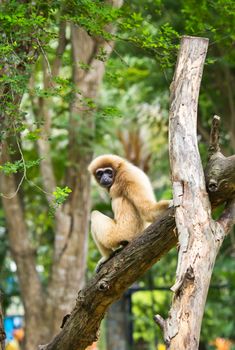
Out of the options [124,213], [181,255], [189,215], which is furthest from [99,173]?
[181,255]

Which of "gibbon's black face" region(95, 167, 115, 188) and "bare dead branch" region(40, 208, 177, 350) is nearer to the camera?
"bare dead branch" region(40, 208, 177, 350)

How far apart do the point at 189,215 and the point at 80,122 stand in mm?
5279

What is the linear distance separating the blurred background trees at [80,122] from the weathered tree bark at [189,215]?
2.43 ft

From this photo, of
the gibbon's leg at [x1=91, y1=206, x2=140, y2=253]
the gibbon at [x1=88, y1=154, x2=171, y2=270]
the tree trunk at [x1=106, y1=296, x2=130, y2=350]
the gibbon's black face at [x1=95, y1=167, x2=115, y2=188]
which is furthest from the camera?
the tree trunk at [x1=106, y1=296, x2=130, y2=350]

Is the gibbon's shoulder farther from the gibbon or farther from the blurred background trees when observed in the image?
the blurred background trees

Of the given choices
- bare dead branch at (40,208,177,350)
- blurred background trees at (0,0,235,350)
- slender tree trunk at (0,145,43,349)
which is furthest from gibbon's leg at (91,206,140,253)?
slender tree trunk at (0,145,43,349)

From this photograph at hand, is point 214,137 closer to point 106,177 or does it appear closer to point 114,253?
point 114,253

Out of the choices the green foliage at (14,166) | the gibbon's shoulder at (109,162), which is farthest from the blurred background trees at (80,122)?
the gibbon's shoulder at (109,162)

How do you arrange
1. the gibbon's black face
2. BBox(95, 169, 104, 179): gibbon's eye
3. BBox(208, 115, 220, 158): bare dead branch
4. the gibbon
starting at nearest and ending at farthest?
BBox(208, 115, 220, 158): bare dead branch
the gibbon
the gibbon's black face
BBox(95, 169, 104, 179): gibbon's eye

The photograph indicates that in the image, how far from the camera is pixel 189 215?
177 inches

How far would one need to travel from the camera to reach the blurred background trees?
18.7ft

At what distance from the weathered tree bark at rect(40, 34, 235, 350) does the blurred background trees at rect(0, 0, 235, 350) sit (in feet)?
2.07

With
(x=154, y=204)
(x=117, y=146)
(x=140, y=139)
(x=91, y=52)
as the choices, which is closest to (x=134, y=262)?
(x=154, y=204)

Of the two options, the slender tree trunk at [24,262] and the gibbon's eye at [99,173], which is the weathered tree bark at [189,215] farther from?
the slender tree trunk at [24,262]
